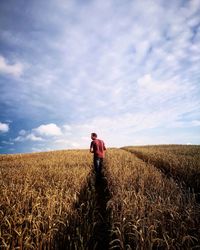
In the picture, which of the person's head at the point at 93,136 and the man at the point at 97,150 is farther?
the person's head at the point at 93,136

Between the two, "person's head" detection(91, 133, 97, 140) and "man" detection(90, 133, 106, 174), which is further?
"person's head" detection(91, 133, 97, 140)

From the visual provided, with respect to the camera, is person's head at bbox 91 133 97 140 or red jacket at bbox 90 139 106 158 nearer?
red jacket at bbox 90 139 106 158

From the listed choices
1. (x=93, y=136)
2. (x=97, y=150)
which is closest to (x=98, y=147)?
(x=97, y=150)

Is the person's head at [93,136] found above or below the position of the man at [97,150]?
above

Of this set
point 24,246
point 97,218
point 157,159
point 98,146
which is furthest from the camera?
point 157,159

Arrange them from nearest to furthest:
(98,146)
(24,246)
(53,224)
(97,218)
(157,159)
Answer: (24,246)
(53,224)
(97,218)
(98,146)
(157,159)

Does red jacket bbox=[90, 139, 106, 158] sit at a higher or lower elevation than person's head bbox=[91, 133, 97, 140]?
lower

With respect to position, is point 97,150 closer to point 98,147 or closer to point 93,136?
point 98,147

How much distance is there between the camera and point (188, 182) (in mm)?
8344

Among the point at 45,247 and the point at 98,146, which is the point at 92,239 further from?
the point at 98,146

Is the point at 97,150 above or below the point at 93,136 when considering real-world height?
below

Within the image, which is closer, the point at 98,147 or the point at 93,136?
the point at 98,147

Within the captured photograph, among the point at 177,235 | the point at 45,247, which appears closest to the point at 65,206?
the point at 45,247

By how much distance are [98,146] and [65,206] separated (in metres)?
6.76
